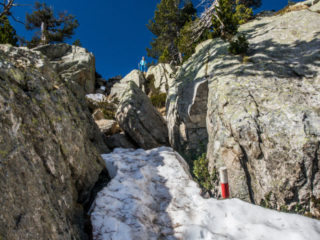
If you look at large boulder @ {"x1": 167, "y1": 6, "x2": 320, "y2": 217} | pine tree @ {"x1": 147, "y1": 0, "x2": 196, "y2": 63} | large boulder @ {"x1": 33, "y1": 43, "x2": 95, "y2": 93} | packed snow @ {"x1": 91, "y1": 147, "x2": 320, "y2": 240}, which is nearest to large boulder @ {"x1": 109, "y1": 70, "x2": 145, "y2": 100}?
large boulder @ {"x1": 33, "y1": 43, "x2": 95, "y2": 93}

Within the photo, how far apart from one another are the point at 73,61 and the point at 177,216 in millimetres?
22071

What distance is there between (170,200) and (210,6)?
1198 centimetres

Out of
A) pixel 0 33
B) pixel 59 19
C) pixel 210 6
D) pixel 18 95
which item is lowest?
pixel 18 95

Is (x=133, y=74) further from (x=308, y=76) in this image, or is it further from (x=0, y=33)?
(x=308, y=76)

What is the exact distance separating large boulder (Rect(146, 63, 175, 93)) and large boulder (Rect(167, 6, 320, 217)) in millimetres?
11401

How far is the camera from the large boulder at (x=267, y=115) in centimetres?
510

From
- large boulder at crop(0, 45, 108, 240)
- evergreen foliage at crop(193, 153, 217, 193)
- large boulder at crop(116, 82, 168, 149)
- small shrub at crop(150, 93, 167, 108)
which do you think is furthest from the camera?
small shrub at crop(150, 93, 167, 108)

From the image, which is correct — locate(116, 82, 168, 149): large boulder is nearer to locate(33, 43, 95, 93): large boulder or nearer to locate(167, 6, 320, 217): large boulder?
locate(167, 6, 320, 217): large boulder

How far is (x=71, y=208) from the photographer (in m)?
3.56

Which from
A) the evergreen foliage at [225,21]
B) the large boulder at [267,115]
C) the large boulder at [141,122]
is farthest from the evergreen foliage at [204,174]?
the evergreen foliage at [225,21]

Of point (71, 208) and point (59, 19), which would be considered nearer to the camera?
point (71, 208)

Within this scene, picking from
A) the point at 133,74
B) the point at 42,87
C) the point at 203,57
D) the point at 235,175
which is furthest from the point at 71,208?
the point at 133,74

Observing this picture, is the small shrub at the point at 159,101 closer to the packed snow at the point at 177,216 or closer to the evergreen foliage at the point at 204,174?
the evergreen foliage at the point at 204,174

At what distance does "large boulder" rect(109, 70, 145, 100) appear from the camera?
22.1m
